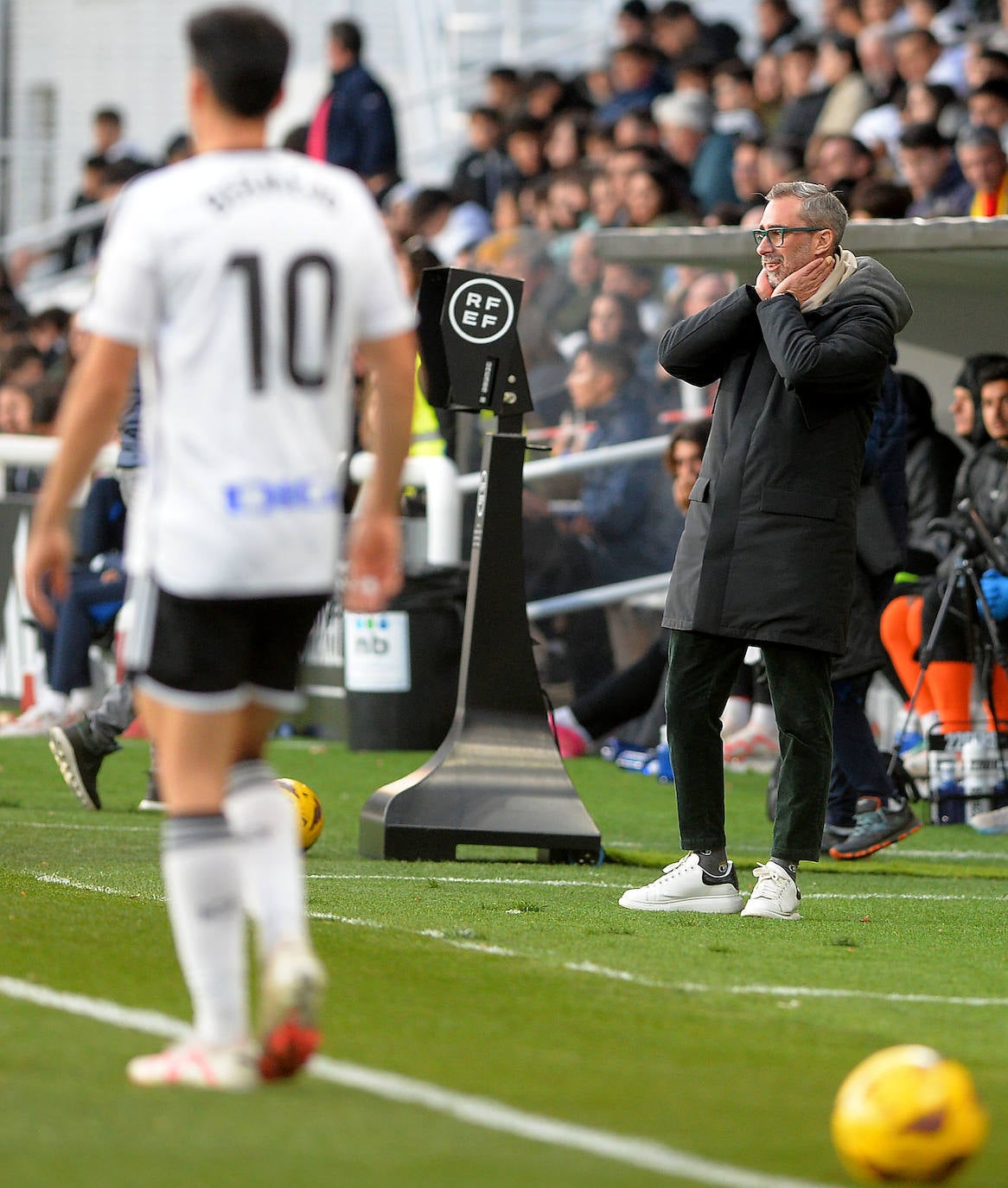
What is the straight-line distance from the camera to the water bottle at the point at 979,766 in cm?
955

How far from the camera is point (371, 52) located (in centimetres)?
2658

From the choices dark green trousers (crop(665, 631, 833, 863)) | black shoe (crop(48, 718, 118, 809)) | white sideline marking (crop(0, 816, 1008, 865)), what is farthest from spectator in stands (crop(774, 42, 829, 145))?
dark green trousers (crop(665, 631, 833, 863))

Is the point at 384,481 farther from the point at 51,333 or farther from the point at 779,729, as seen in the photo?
the point at 51,333

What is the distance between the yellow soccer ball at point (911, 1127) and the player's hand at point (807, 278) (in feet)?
10.9

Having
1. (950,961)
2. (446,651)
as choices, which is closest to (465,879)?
(950,961)

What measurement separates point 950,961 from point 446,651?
617cm

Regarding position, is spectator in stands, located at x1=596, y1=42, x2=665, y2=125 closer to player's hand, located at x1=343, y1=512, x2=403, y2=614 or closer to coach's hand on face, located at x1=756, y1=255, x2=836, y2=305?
coach's hand on face, located at x1=756, y1=255, x2=836, y2=305

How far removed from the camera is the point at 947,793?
378 inches

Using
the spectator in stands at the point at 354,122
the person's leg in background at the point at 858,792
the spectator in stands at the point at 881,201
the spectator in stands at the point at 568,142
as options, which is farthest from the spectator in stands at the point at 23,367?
the person's leg in background at the point at 858,792

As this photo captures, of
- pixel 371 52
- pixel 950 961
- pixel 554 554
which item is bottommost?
pixel 950 961

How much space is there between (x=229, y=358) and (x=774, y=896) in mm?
3224

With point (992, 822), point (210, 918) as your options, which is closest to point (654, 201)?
point (992, 822)

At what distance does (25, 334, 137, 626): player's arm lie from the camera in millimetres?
3818

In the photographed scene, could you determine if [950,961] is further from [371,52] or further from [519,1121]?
[371,52]
